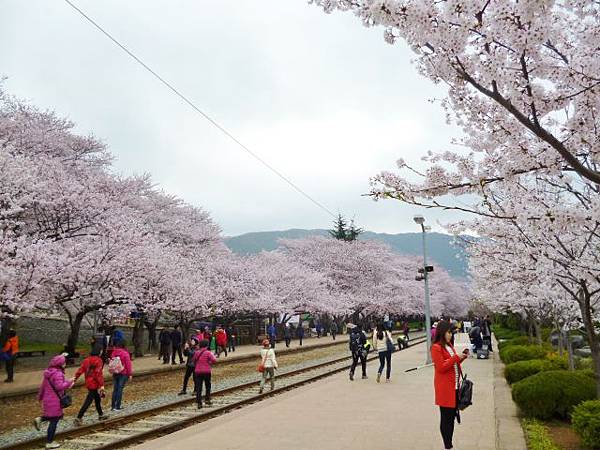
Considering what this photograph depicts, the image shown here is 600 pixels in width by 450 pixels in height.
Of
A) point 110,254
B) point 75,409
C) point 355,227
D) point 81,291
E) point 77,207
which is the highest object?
point 355,227

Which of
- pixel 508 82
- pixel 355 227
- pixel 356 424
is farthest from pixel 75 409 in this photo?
pixel 355 227

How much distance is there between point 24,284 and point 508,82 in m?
16.5

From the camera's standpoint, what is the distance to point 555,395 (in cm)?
948

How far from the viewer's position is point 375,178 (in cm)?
671

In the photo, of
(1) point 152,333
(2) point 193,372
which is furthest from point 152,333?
(2) point 193,372

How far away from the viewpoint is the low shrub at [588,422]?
7.12 metres

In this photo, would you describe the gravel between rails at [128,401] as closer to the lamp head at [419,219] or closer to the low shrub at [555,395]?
the low shrub at [555,395]

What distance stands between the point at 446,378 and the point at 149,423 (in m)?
7.05

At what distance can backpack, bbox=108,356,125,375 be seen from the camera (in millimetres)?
12219

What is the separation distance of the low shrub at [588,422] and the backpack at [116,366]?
973 centimetres

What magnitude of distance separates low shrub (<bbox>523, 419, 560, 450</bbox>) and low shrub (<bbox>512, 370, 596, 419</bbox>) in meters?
0.29

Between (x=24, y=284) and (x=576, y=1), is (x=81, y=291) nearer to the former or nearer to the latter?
(x=24, y=284)

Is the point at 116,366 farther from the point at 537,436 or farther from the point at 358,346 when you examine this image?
the point at 537,436

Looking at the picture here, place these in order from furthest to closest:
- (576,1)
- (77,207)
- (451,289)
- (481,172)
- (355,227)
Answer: (451,289)
(355,227)
(77,207)
(481,172)
(576,1)
